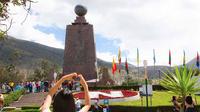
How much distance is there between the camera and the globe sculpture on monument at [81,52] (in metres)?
58.7

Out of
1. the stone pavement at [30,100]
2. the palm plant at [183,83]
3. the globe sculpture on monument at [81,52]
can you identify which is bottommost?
the stone pavement at [30,100]

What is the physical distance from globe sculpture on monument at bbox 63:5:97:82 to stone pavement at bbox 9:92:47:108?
1392 centimetres

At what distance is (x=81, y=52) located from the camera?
58969 millimetres

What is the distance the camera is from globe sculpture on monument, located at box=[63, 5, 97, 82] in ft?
193

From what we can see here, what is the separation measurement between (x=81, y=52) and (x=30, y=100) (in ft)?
61.5

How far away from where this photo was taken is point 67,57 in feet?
194

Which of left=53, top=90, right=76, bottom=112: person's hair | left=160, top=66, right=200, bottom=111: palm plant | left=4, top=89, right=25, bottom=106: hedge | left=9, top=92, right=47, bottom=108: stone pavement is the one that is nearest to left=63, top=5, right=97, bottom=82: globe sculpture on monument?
left=9, top=92, right=47, bottom=108: stone pavement

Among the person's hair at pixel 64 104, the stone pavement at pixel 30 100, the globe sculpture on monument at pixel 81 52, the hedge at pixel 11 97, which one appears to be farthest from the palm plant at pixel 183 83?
the globe sculpture on monument at pixel 81 52

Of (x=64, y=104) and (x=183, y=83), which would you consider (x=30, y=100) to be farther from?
(x=64, y=104)

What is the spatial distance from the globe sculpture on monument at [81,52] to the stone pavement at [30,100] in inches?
548

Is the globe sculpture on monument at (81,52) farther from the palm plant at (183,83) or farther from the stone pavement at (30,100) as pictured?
the palm plant at (183,83)

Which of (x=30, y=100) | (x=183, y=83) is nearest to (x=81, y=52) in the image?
(x=30, y=100)

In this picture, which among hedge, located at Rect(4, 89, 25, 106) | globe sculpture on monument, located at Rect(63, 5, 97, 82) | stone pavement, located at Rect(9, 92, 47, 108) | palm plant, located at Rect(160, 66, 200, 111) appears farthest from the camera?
globe sculpture on monument, located at Rect(63, 5, 97, 82)

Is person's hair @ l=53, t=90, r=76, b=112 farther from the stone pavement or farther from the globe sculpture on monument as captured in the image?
the globe sculpture on monument
